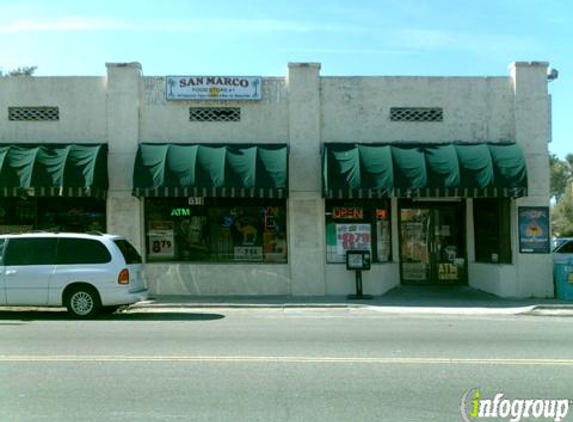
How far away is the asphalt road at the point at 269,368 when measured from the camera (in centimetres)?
653

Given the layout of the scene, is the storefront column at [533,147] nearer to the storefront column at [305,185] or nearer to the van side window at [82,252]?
the storefront column at [305,185]

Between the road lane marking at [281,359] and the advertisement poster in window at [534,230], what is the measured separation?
30.1 ft

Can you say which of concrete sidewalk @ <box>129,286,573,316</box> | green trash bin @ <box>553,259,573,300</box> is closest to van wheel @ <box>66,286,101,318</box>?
concrete sidewalk @ <box>129,286,573,316</box>

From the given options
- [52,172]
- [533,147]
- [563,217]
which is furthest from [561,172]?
[52,172]

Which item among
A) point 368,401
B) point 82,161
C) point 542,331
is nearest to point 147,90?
point 82,161

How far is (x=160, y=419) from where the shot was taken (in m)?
6.14

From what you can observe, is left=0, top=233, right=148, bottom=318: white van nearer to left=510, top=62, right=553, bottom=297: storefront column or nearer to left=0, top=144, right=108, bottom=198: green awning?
left=0, top=144, right=108, bottom=198: green awning

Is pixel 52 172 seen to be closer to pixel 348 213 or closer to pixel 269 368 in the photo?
pixel 348 213

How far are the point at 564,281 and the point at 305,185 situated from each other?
729cm

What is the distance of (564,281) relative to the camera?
1759 centimetres

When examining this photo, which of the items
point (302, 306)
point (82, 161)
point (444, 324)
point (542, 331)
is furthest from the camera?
point (82, 161)

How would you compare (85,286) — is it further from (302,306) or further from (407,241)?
(407,241)

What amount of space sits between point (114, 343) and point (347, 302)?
772cm

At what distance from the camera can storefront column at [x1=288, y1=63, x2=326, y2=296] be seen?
18.0 metres
